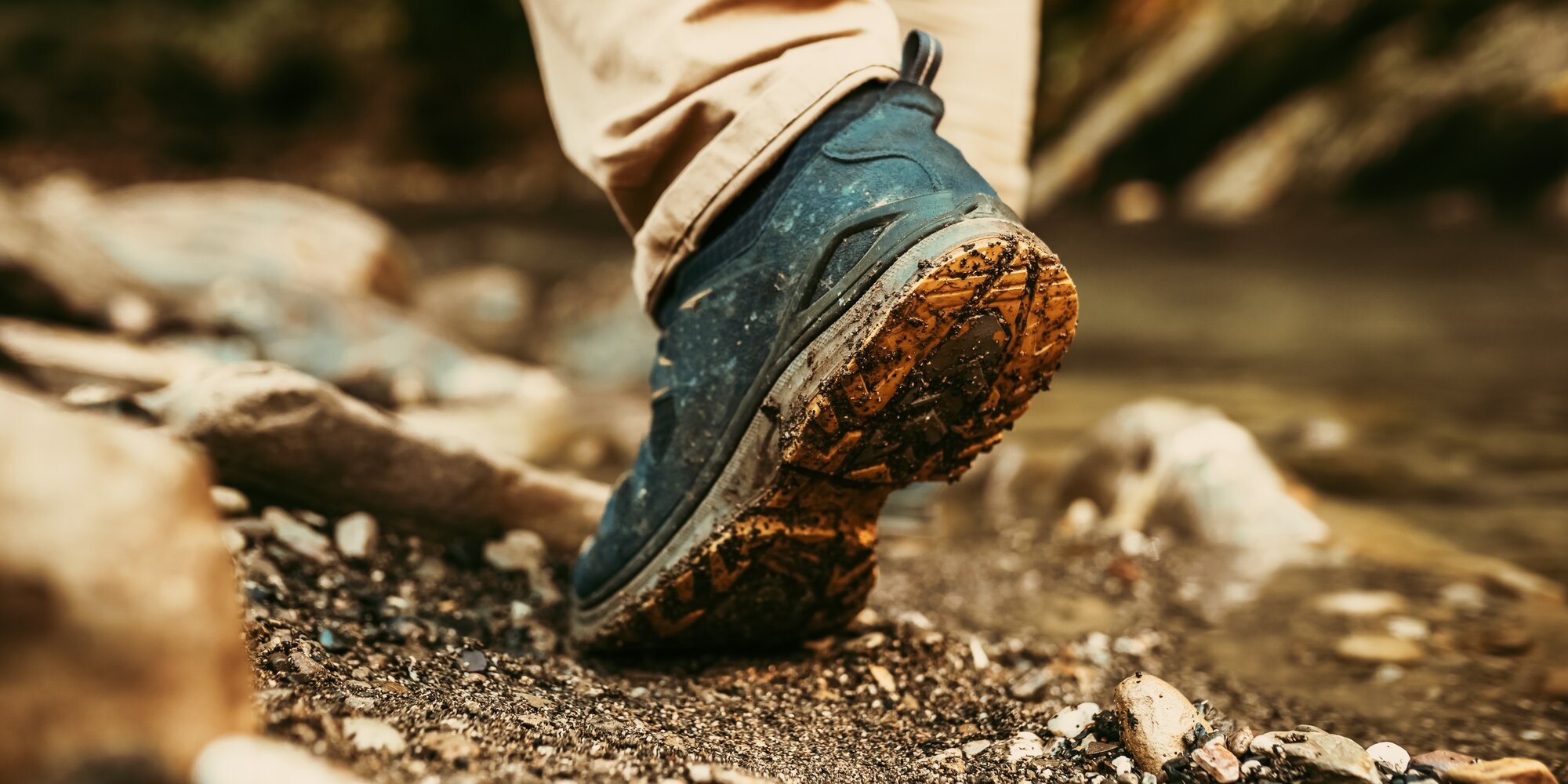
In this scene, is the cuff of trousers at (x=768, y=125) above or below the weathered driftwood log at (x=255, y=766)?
above

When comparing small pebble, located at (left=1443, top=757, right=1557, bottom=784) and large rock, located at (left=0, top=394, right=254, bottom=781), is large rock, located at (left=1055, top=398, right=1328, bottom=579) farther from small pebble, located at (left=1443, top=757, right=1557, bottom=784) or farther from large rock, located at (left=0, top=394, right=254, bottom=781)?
large rock, located at (left=0, top=394, right=254, bottom=781)

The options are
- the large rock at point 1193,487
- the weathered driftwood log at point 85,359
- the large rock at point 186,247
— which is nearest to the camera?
the weathered driftwood log at point 85,359

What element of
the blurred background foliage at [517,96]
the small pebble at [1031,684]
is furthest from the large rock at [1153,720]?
the blurred background foliage at [517,96]

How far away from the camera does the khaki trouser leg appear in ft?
3.61

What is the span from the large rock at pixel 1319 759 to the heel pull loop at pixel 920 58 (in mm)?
770

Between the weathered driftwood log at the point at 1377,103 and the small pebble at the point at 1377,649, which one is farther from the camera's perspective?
the weathered driftwood log at the point at 1377,103

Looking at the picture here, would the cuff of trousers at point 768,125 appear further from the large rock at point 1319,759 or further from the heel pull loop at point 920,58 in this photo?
the large rock at point 1319,759

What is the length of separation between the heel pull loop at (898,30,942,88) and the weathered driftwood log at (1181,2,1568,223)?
31.7ft

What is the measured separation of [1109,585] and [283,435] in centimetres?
154

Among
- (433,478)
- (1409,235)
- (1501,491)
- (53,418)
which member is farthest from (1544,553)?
(1409,235)

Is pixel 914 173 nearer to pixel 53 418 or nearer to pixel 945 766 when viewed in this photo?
pixel 945 766

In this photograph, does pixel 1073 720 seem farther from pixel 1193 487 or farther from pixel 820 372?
pixel 1193 487

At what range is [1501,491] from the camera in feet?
8.75

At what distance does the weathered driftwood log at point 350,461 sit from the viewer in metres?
1.32
